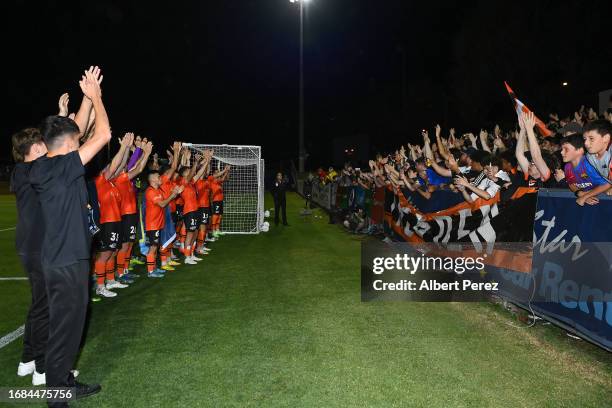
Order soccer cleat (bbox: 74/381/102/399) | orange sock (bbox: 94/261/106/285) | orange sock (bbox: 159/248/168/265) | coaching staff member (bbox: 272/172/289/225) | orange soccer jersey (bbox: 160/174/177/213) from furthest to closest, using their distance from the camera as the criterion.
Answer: coaching staff member (bbox: 272/172/289/225) → orange sock (bbox: 159/248/168/265) → orange soccer jersey (bbox: 160/174/177/213) → orange sock (bbox: 94/261/106/285) → soccer cleat (bbox: 74/381/102/399)

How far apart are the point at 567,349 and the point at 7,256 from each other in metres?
11.2

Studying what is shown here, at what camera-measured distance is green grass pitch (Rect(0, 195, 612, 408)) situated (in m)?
4.04

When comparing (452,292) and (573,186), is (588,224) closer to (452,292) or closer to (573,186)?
(573,186)

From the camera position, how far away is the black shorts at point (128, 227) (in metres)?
8.09

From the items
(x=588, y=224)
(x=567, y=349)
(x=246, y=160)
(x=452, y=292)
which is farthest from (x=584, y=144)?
(x=246, y=160)

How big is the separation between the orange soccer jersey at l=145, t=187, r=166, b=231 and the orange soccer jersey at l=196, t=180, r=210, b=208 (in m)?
2.59

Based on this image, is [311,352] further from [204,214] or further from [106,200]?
[204,214]

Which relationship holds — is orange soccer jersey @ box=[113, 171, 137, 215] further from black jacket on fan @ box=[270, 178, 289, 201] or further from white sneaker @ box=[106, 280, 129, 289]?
black jacket on fan @ box=[270, 178, 289, 201]

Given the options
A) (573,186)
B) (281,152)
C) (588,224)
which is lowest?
(588,224)

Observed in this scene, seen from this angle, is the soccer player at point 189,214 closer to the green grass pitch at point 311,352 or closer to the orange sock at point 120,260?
the orange sock at point 120,260

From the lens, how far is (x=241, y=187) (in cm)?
1872

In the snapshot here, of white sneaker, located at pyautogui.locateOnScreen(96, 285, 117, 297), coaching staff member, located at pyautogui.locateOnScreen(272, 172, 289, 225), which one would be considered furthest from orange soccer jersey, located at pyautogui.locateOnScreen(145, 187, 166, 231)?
coaching staff member, located at pyautogui.locateOnScreen(272, 172, 289, 225)

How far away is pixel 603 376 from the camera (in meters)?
4.36

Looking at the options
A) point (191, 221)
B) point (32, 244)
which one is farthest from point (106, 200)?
point (32, 244)
